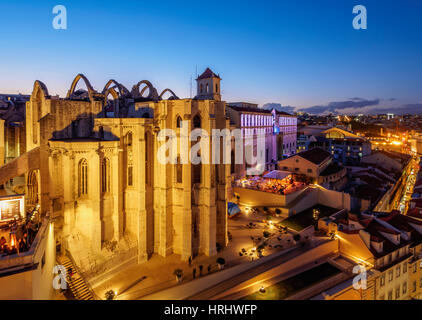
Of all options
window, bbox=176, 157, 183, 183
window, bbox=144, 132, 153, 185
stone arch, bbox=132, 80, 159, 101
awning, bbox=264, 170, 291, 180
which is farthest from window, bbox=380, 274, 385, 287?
stone arch, bbox=132, 80, 159, 101

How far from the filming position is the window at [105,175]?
2387 centimetres

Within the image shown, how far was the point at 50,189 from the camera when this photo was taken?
22203 millimetres

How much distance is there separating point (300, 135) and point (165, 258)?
71596 millimetres

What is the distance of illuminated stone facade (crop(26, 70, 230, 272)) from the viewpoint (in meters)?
22.2

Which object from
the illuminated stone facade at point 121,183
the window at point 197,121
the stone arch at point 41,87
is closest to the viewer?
the illuminated stone facade at point 121,183

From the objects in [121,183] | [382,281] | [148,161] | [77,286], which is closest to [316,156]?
[382,281]

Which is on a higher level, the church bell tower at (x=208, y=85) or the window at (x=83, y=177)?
the church bell tower at (x=208, y=85)

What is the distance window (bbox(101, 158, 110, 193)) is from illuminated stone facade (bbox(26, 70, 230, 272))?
9cm

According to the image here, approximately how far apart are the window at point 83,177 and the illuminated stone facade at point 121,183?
3.1 inches

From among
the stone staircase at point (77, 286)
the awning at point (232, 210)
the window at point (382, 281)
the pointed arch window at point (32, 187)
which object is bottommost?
the window at point (382, 281)

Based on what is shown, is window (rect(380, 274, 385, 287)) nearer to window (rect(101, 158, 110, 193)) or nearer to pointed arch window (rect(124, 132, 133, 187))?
pointed arch window (rect(124, 132, 133, 187))

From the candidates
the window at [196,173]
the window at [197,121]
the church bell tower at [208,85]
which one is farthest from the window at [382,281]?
the church bell tower at [208,85]

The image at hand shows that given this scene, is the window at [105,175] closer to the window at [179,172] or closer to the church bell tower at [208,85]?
the window at [179,172]
